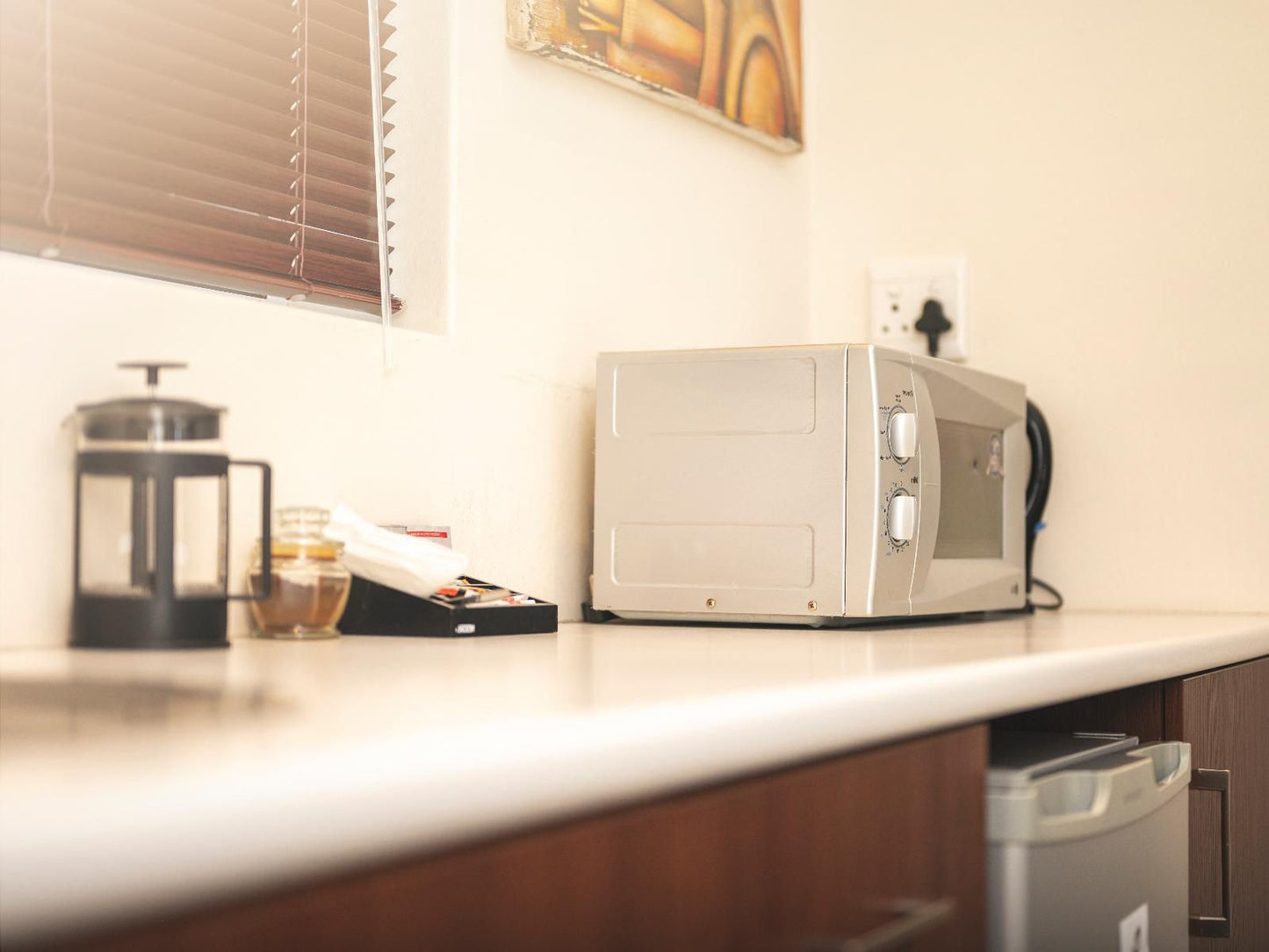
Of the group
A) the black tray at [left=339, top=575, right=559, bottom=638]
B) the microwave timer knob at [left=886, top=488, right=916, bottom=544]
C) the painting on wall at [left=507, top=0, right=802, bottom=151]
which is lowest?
the black tray at [left=339, top=575, right=559, bottom=638]

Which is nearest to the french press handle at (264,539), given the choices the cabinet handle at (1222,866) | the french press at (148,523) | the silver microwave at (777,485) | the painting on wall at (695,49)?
the french press at (148,523)

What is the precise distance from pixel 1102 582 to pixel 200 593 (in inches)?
52.5

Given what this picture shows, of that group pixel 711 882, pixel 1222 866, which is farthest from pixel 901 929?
pixel 1222 866

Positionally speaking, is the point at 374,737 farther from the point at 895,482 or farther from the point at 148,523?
the point at 895,482

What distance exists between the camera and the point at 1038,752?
102cm

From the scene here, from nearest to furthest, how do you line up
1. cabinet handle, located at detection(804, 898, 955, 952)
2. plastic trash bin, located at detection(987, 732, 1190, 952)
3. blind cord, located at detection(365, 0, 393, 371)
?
1. cabinet handle, located at detection(804, 898, 955, 952)
2. plastic trash bin, located at detection(987, 732, 1190, 952)
3. blind cord, located at detection(365, 0, 393, 371)

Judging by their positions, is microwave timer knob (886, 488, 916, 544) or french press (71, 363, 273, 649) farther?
microwave timer knob (886, 488, 916, 544)

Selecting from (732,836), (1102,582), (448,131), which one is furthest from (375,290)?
(1102,582)

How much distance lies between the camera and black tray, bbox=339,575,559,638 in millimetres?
1171

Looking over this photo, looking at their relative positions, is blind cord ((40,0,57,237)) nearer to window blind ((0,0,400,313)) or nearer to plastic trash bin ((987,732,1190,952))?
window blind ((0,0,400,313))

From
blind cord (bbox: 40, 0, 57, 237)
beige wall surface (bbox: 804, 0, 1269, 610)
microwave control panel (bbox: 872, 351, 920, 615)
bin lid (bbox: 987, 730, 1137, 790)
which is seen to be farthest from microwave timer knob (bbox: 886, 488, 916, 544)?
blind cord (bbox: 40, 0, 57, 237)

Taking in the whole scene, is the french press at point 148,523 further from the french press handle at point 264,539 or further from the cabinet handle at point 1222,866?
the cabinet handle at point 1222,866

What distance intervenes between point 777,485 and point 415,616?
0.41 meters

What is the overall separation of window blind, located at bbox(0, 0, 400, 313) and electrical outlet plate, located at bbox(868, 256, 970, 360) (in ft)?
2.98
